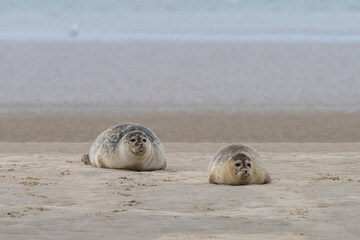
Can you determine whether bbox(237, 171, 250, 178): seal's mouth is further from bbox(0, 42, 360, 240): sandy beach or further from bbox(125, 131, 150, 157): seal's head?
bbox(125, 131, 150, 157): seal's head

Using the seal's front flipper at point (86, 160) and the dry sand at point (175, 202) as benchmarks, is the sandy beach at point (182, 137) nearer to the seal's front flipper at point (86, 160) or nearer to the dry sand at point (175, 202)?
the dry sand at point (175, 202)

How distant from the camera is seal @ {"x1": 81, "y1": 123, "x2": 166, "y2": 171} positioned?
36.3 feet

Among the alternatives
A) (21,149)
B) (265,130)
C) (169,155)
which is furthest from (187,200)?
(265,130)

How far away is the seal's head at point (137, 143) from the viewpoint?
1100 centimetres

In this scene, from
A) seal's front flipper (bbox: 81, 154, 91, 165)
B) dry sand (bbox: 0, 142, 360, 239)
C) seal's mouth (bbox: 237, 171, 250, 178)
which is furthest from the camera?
seal's front flipper (bbox: 81, 154, 91, 165)

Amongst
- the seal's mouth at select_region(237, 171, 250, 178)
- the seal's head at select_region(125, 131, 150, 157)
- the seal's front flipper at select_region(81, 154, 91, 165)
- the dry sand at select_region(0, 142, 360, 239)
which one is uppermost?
the seal's head at select_region(125, 131, 150, 157)

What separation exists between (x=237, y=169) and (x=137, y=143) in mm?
1454

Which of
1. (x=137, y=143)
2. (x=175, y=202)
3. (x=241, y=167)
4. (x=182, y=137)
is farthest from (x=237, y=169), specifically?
(x=182, y=137)

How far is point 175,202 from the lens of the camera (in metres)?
8.99

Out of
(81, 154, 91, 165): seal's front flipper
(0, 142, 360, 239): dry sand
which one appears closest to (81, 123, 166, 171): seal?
(0, 142, 360, 239): dry sand

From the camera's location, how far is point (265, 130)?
61.8 ft

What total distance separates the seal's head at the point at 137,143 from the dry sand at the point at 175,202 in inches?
10.1

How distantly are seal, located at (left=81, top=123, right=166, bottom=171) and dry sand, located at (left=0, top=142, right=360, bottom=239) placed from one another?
0.19 metres

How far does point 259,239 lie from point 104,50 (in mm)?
37181
